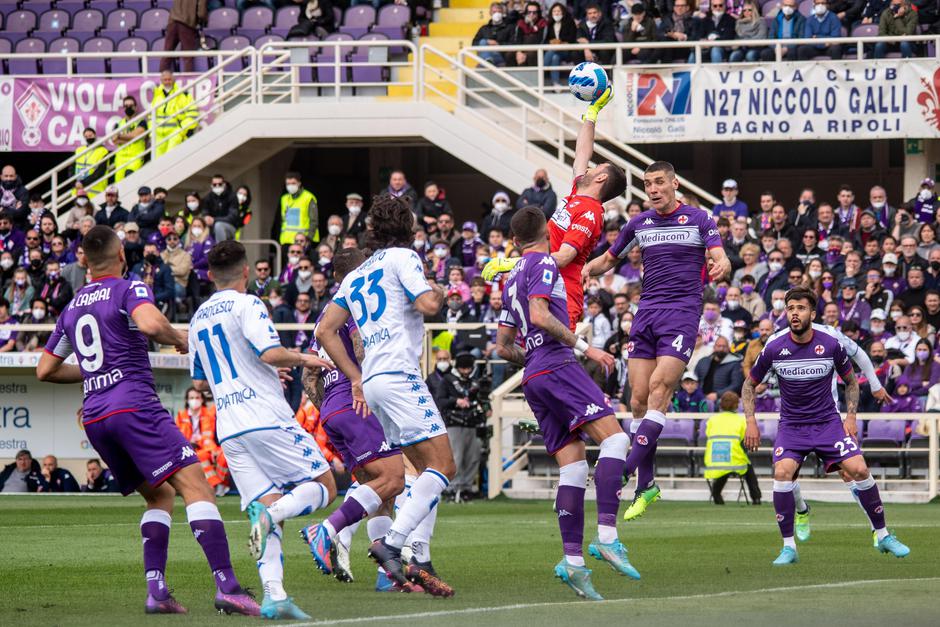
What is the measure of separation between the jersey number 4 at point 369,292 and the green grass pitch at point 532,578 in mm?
1708

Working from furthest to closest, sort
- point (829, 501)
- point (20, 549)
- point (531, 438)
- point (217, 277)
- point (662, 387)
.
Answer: point (531, 438), point (829, 501), point (20, 549), point (662, 387), point (217, 277)

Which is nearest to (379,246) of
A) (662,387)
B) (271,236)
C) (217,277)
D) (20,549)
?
(217,277)

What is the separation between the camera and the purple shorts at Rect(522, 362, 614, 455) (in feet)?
→ 32.1

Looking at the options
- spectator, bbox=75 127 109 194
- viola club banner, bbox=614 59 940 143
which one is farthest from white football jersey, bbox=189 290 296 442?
spectator, bbox=75 127 109 194

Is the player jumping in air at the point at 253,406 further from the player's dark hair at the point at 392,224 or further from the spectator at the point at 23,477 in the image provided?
the spectator at the point at 23,477

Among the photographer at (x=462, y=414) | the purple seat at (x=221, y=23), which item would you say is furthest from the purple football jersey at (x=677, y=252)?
the purple seat at (x=221, y=23)

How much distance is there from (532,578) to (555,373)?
1.73m

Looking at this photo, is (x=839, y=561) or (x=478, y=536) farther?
(x=478, y=536)

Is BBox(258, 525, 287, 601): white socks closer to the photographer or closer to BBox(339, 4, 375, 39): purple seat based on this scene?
the photographer

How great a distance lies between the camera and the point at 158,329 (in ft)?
28.5

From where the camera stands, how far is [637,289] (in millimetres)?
23094

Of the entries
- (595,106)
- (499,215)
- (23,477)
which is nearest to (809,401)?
(595,106)

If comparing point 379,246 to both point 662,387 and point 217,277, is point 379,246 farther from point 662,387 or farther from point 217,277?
point 662,387

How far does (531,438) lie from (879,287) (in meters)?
5.28
